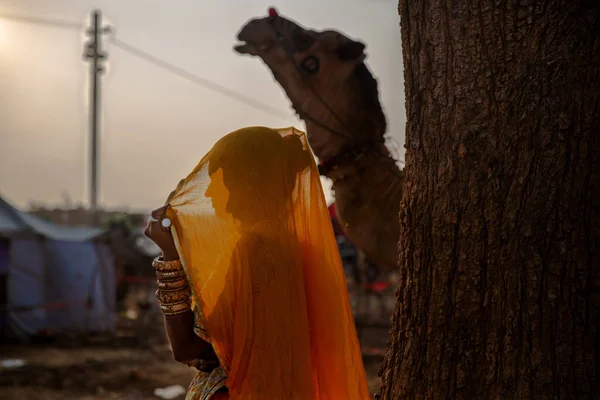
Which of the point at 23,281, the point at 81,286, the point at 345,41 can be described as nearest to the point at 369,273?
the point at 81,286

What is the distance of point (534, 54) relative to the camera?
1.76 meters

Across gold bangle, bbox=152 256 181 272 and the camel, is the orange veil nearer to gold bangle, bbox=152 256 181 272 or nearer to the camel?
gold bangle, bbox=152 256 181 272

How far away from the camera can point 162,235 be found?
2049mm

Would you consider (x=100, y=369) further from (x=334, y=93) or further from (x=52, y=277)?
(x=334, y=93)

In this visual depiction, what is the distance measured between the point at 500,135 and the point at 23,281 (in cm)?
1304

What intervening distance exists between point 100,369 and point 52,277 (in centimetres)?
453

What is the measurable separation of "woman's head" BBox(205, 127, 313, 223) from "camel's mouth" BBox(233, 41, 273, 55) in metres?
2.39

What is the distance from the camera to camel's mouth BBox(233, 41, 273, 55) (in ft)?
14.4

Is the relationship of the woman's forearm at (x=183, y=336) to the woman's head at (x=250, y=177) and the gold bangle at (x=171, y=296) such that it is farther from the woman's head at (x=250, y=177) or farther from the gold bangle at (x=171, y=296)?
the woman's head at (x=250, y=177)

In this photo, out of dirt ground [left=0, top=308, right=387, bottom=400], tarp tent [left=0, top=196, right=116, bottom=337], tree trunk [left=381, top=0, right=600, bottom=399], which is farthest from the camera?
tarp tent [left=0, top=196, right=116, bottom=337]

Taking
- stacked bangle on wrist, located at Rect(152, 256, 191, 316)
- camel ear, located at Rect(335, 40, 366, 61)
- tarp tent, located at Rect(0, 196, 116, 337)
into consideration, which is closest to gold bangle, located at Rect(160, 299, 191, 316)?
stacked bangle on wrist, located at Rect(152, 256, 191, 316)

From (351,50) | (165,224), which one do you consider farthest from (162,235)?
(351,50)

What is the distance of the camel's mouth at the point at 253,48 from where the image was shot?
14.4 ft

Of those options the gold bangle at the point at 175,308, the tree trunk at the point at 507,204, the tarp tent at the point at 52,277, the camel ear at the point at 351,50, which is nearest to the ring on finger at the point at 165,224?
the gold bangle at the point at 175,308
